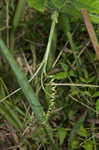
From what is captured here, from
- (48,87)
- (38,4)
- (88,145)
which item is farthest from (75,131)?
(38,4)

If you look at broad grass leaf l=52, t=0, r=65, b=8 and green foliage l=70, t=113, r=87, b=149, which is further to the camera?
green foliage l=70, t=113, r=87, b=149

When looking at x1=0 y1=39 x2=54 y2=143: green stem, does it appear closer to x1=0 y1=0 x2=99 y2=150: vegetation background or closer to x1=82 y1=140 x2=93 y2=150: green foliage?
x1=0 y1=0 x2=99 y2=150: vegetation background

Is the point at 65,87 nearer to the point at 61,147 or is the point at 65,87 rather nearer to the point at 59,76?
the point at 59,76

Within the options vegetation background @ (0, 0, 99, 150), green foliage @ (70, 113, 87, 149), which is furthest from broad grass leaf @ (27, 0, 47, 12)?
green foliage @ (70, 113, 87, 149)

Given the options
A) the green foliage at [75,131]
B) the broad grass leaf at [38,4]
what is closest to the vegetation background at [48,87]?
the green foliage at [75,131]

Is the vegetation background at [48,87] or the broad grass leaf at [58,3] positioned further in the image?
the vegetation background at [48,87]

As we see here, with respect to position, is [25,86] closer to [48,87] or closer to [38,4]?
[48,87]

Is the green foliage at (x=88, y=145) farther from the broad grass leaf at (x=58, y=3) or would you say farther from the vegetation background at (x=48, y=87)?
the broad grass leaf at (x=58, y=3)

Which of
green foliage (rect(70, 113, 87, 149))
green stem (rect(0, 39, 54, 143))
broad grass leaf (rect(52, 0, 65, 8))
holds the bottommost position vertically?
green foliage (rect(70, 113, 87, 149))
